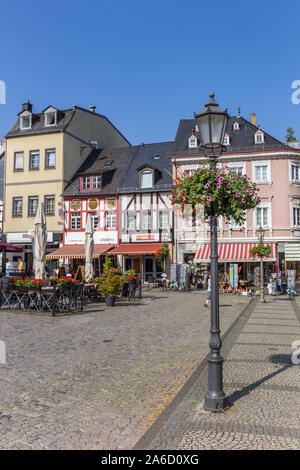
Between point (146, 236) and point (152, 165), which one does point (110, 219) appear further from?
point (152, 165)

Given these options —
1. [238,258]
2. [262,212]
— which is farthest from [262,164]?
[238,258]

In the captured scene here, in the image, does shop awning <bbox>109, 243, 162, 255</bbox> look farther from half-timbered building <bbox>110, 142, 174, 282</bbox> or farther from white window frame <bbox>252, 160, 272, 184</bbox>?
white window frame <bbox>252, 160, 272, 184</bbox>

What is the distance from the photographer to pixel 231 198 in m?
5.69

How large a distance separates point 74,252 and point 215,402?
84.7 feet

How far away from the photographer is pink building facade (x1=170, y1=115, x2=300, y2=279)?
2747cm

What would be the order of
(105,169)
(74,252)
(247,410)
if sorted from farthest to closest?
(105,169) < (74,252) < (247,410)

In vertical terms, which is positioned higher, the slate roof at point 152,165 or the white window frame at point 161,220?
the slate roof at point 152,165

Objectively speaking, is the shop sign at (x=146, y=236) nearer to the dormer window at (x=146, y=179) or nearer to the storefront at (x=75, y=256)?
the storefront at (x=75, y=256)

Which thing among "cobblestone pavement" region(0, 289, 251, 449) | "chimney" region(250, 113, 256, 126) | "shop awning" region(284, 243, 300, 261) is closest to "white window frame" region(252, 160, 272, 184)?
"shop awning" region(284, 243, 300, 261)

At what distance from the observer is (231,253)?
2739 cm

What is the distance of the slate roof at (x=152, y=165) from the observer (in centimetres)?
3050

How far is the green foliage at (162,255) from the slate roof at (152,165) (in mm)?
4591

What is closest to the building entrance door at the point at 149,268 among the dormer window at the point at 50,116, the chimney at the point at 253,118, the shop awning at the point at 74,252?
the shop awning at the point at 74,252

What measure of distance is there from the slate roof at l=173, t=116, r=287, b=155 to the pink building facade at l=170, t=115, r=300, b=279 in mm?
68
